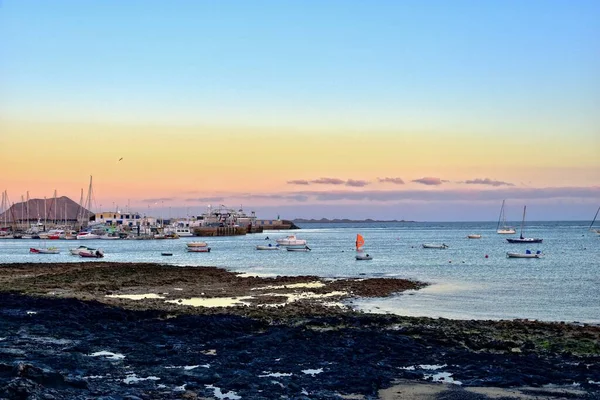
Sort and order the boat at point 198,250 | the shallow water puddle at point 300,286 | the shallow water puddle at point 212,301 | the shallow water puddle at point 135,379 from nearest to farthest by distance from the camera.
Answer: the shallow water puddle at point 135,379 < the shallow water puddle at point 212,301 < the shallow water puddle at point 300,286 < the boat at point 198,250

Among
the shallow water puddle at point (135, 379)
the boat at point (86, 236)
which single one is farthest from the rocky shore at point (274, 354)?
the boat at point (86, 236)

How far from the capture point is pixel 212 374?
16.3 metres

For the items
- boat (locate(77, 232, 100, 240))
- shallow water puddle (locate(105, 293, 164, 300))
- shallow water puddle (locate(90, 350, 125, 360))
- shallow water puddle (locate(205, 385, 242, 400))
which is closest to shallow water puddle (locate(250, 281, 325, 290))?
shallow water puddle (locate(105, 293, 164, 300))

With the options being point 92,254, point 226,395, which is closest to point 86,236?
point 92,254

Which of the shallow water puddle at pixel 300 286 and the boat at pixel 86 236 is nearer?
the shallow water puddle at pixel 300 286

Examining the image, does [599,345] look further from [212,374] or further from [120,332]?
[120,332]

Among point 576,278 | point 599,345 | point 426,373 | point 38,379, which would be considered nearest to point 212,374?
point 38,379

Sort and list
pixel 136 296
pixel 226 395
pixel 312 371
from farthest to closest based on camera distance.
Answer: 1. pixel 136 296
2. pixel 312 371
3. pixel 226 395

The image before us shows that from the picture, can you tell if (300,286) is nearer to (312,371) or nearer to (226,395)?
(312,371)

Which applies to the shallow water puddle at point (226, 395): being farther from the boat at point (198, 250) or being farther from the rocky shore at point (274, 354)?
the boat at point (198, 250)

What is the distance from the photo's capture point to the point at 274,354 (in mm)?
18844

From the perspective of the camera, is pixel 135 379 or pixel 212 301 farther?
pixel 212 301

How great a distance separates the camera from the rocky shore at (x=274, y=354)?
49.2 ft

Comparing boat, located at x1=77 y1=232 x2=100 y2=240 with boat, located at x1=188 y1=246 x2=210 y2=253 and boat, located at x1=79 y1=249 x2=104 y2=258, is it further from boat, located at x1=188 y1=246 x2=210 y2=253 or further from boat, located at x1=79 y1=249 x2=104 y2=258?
boat, located at x1=79 y1=249 x2=104 y2=258
